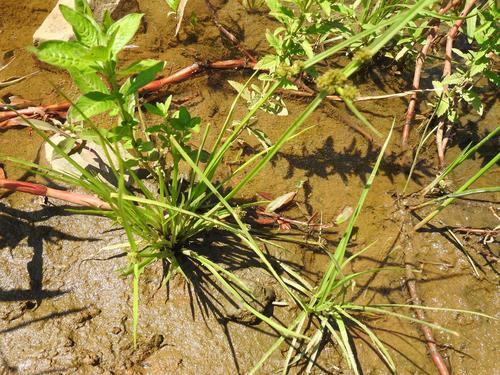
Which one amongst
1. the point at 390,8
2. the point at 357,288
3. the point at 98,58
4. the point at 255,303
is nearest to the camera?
the point at 98,58

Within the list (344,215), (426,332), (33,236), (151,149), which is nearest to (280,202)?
(344,215)

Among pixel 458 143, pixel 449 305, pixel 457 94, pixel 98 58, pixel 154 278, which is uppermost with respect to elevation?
pixel 98 58

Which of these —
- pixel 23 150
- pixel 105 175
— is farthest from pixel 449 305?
pixel 23 150

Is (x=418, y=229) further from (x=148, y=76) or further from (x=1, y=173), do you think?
(x=1, y=173)

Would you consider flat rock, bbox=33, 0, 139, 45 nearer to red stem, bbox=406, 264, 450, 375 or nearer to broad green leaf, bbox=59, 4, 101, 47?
broad green leaf, bbox=59, 4, 101, 47

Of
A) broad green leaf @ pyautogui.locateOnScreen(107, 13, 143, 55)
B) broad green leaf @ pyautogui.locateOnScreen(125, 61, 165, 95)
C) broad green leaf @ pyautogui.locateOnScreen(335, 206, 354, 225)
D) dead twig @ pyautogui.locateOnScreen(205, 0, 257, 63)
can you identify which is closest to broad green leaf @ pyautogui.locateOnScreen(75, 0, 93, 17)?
broad green leaf @ pyautogui.locateOnScreen(107, 13, 143, 55)

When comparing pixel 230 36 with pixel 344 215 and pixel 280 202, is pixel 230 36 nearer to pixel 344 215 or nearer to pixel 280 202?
pixel 280 202

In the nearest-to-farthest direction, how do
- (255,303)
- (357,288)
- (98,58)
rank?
(98,58)
(255,303)
(357,288)

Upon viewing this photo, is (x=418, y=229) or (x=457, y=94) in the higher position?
(x=457, y=94)
